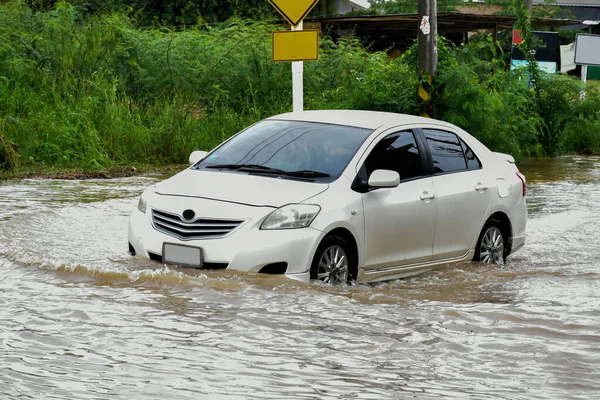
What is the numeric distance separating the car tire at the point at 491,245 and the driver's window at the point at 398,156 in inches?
47.8

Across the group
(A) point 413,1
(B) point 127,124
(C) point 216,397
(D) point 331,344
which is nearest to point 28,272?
(D) point 331,344

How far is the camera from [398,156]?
10.1 meters

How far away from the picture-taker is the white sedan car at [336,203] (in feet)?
28.5

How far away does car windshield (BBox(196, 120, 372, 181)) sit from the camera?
9.58 m

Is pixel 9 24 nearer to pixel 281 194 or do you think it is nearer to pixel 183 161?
pixel 183 161

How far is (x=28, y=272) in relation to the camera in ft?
31.4

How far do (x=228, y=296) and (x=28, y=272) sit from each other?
6.90 ft

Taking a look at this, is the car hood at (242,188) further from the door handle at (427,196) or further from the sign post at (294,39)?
the sign post at (294,39)

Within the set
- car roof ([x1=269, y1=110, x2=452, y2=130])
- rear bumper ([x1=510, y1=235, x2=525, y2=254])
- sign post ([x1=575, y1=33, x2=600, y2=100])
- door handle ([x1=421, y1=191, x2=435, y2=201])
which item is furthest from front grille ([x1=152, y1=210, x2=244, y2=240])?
sign post ([x1=575, y1=33, x2=600, y2=100])

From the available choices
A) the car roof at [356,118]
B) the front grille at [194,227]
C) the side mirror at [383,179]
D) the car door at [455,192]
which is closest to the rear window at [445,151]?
the car door at [455,192]

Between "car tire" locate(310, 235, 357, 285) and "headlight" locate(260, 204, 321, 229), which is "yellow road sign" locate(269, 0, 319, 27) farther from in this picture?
"headlight" locate(260, 204, 321, 229)

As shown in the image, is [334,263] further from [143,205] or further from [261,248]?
[143,205]

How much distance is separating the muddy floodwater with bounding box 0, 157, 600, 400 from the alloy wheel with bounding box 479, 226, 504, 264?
0.19 m

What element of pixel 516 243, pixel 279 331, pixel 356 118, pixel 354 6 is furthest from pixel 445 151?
pixel 354 6
